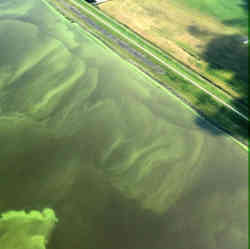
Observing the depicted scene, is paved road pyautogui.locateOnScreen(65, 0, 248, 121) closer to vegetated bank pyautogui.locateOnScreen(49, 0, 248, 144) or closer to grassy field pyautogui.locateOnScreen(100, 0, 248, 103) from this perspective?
vegetated bank pyautogui.locateOnScreen(49, 0, 248, 144)

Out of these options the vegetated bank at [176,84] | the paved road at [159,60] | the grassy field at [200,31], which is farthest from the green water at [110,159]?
the grassy field at [200,31]

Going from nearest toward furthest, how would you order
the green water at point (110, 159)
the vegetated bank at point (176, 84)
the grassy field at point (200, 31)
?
1. the green water at point (110, 159)
2. the vegetated bank at point (176, 84)
3. the grassy field at point (200, 31)

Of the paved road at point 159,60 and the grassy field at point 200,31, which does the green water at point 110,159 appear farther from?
the grassy field at point 200,31

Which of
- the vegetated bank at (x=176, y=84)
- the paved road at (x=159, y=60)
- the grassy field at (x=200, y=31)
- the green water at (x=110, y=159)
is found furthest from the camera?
the grassy field at (x=200, y=31)

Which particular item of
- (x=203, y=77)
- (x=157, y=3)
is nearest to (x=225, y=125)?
(x=203, y=77)

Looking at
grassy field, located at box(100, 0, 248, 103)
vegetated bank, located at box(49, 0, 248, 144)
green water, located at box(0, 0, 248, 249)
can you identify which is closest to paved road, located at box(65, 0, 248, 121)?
vegetated bank, located at box(49, 0, 248, 144)

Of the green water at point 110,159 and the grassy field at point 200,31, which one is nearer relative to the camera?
the green water at point 110,159
